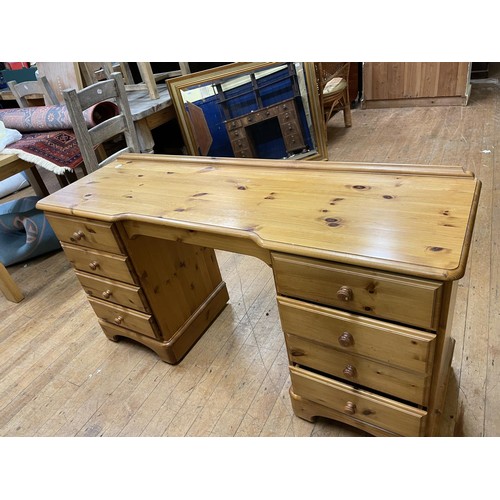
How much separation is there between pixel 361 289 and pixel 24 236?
2486 mm

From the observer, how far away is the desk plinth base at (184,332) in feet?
5.32

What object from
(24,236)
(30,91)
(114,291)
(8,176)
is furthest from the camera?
(30,91)

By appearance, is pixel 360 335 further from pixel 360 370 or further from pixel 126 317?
pixel 126 317

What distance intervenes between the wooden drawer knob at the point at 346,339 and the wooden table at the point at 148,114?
2.30m

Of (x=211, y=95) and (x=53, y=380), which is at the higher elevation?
(x=211, y=95)

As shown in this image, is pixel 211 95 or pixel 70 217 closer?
pixel 70 217

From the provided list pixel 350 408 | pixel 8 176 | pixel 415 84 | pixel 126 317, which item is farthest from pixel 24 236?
pixel 415 84

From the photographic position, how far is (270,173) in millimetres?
1290

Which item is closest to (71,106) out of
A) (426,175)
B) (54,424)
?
(54,424)

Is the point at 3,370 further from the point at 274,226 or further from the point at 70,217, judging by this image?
the point at 274,226

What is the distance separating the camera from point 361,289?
0.87m

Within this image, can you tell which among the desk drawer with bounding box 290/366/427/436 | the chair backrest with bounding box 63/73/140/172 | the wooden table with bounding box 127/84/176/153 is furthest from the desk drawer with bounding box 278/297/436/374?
the wooden table with bounding box 127/84/176/153

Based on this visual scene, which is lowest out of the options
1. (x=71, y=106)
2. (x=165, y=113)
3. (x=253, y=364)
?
(x=253, y=364)

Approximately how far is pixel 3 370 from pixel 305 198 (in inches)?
63.4
